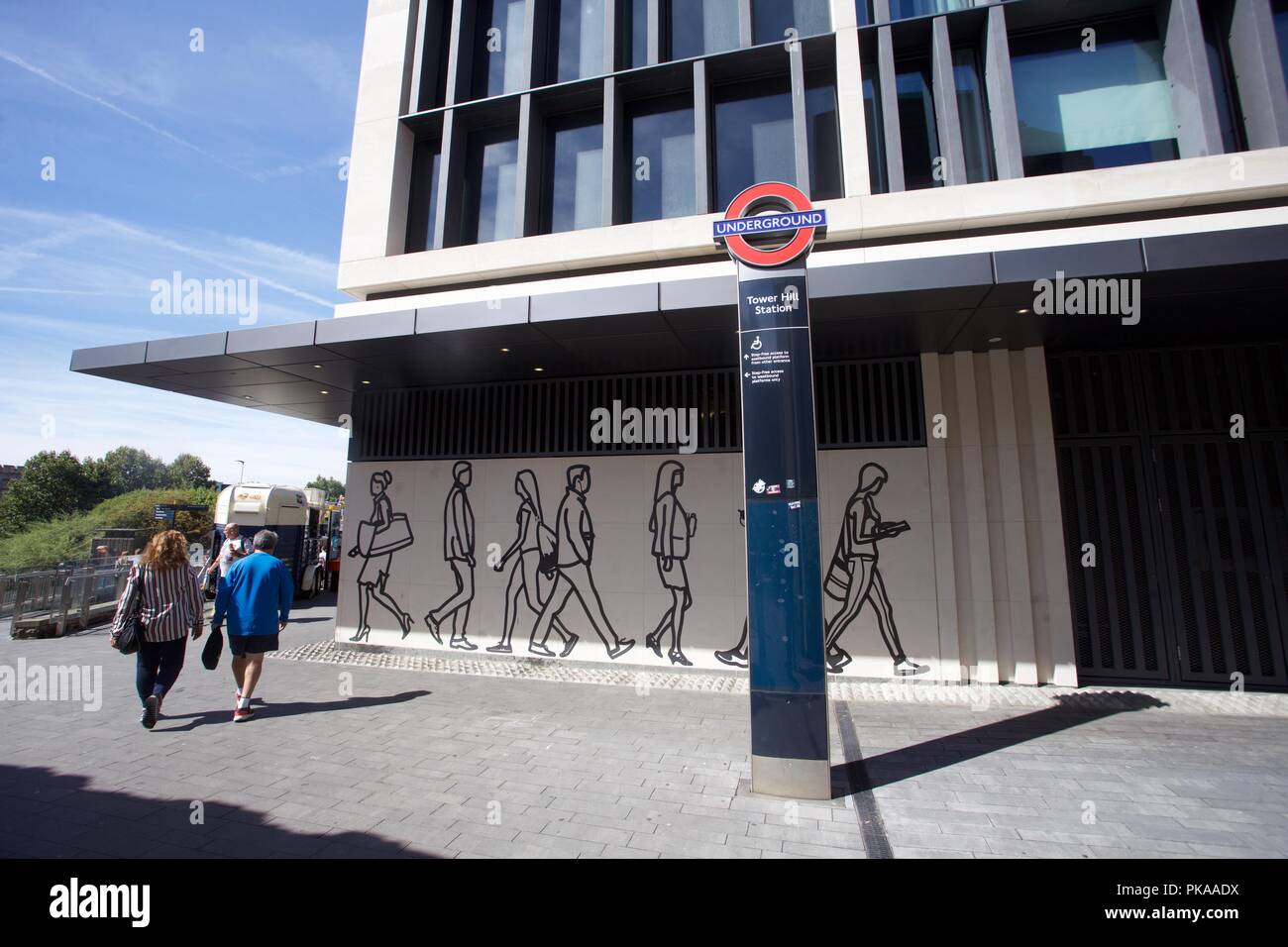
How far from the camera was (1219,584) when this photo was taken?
257 inches

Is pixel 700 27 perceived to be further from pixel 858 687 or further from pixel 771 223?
pixel 858 687

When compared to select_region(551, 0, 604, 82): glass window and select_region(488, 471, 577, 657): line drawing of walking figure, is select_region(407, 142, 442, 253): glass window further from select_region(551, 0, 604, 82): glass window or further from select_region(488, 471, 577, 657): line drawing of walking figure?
select_region(488, 471, 577, 657): line drawing of walking figure

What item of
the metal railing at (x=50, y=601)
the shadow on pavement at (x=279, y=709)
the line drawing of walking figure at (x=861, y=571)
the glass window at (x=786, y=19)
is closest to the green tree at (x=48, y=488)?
the metal railing at (x=50, y=601)

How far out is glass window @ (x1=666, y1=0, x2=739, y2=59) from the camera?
8.58 metres

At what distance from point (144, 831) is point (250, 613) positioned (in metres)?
2.35

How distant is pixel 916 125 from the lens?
7.77 meters

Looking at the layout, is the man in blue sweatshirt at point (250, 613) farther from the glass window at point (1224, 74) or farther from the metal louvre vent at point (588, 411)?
the glass window at point (1224, 74)

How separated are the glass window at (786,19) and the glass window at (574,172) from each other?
9.15ft

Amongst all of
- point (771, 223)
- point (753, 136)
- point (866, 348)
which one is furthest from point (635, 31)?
point (771, 223)

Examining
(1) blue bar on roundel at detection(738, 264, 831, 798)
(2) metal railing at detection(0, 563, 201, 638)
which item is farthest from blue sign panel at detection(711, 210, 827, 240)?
(2) metal railing at detection(0, 563, 201, 638)

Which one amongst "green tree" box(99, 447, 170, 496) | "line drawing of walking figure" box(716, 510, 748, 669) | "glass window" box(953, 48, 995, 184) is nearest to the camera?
"line drawing of walking figure" box(716, 510, 748, 669)

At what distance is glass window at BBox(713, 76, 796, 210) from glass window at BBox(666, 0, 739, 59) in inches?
31.0

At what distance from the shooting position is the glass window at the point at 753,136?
8164 millimetres
